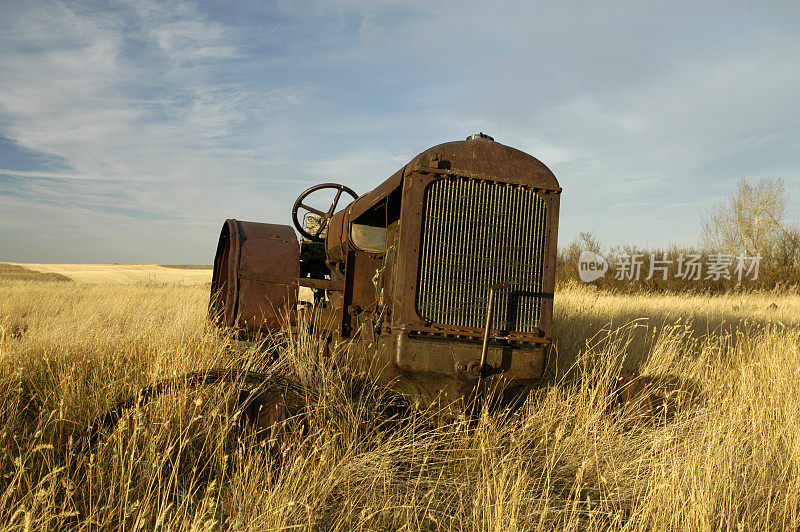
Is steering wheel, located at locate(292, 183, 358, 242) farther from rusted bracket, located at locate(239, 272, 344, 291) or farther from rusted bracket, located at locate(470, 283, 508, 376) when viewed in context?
rusted bracket, located at locate(470, 283, 508, 376)

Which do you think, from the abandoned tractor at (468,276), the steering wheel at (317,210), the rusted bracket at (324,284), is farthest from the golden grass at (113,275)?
the abandoned tractor at (468,276)

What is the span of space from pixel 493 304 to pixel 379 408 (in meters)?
1.06

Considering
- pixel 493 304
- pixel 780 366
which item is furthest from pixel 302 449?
pixel 780 366

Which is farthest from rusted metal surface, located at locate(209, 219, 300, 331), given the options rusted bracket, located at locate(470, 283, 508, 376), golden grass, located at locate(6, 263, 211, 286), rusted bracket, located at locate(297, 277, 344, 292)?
golden grass, located at locate(6, 263, 211, 286)

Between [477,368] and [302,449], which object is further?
[477,368]

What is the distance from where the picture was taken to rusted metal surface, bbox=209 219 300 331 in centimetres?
487

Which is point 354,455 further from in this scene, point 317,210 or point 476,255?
point 317,210

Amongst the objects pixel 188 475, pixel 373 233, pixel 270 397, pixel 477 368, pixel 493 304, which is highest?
pixel 373 233

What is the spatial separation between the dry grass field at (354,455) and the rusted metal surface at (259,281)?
1.10 feet

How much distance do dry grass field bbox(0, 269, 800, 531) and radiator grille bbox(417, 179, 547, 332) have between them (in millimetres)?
630

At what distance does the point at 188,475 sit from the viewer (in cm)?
265

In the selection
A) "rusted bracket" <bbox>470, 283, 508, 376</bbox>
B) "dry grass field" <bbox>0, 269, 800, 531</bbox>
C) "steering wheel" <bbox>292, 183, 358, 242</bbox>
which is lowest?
"dry grass field" <bbox>0, 269, 800, 531</bbox>

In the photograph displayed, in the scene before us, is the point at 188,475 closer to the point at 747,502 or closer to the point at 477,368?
the point at 477,368

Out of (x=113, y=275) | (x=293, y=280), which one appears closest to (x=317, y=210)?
(x=293, y=280)
